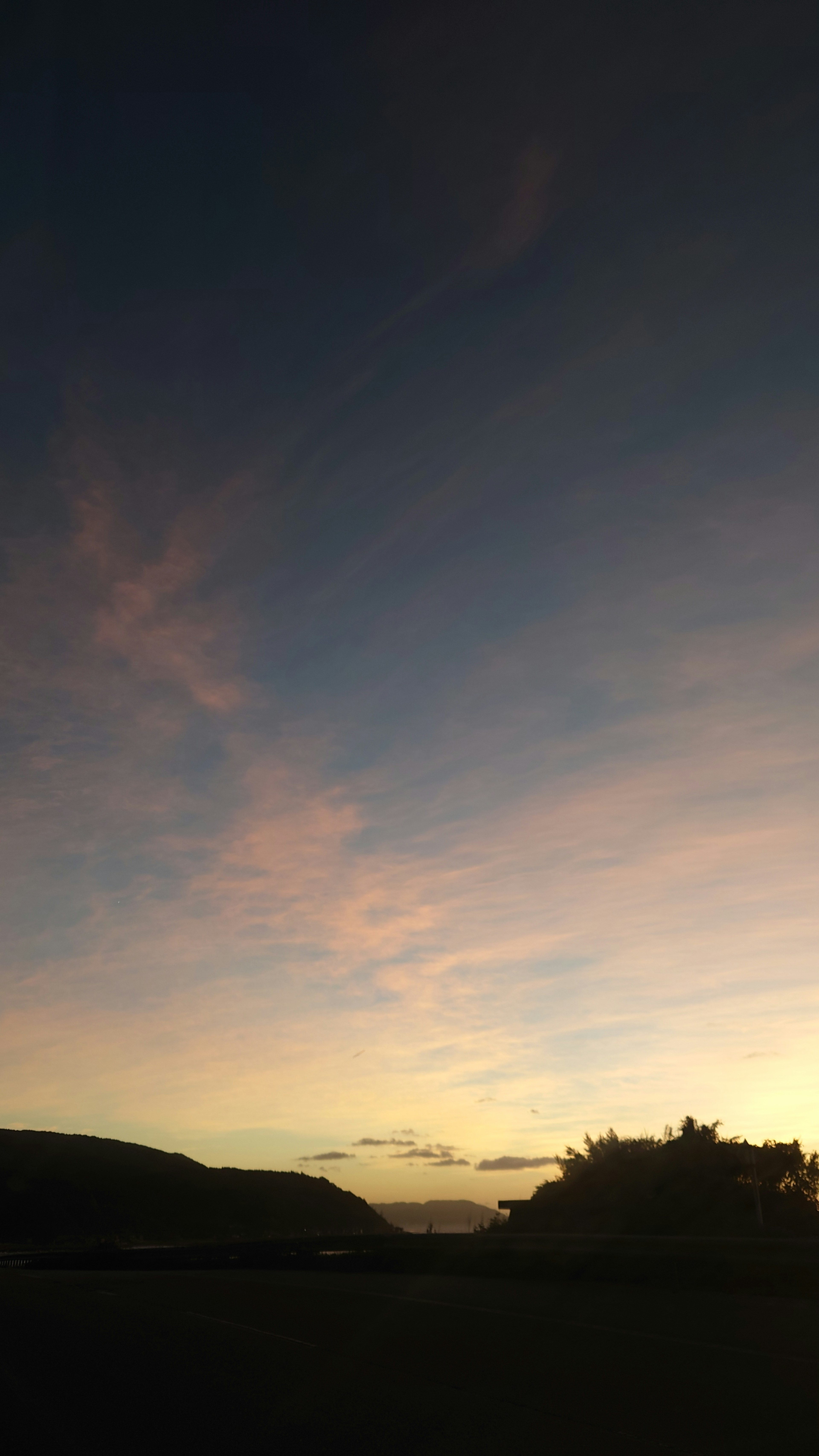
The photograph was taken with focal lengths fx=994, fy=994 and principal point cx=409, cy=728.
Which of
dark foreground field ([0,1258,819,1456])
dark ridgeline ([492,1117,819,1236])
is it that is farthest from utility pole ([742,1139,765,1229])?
dark foreground field ([0,1258,819,1456])

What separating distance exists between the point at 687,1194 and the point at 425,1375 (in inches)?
2178

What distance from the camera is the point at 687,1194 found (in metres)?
57.9

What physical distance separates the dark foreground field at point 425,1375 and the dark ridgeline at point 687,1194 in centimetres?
4119

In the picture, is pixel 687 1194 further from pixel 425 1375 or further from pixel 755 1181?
pixel 425 1375

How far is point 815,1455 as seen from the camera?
6094mm

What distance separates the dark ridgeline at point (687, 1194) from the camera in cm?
5634

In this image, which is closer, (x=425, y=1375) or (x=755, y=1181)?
(x=425, y=1375)

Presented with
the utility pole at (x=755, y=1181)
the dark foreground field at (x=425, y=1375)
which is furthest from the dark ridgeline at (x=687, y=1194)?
the dark foreground field at (x=425, y=1375)

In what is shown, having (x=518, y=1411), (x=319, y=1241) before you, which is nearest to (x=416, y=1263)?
(x=319, y=1241)

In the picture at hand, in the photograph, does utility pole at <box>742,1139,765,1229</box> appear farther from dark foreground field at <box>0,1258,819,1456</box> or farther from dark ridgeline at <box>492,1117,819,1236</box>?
dark foreground field at <box>0,1258,819,1456</box>

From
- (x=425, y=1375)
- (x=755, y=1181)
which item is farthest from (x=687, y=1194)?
(x=425, y=1375)

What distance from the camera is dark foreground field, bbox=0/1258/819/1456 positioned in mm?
6934

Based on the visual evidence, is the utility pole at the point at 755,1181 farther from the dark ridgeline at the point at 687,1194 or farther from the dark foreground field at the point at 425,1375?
the dark foreground field at the point at 425,1375

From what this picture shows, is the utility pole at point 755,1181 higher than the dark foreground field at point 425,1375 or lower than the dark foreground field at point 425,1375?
higher
